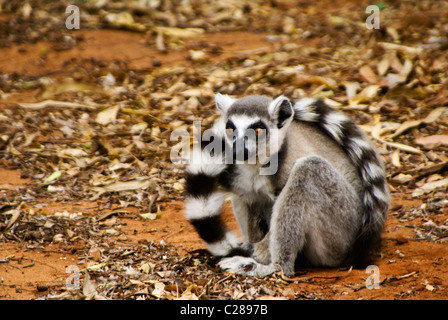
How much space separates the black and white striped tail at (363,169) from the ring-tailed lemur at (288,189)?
0.03ft

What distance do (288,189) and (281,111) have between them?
0.86 m

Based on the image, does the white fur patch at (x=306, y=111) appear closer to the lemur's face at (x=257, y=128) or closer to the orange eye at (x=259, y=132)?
the lemur's face at (x=257, y=128)

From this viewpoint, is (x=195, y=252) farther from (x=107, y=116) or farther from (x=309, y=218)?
(x=107, y=116)

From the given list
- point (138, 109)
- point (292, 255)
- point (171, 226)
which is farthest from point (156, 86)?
point (292, 255)

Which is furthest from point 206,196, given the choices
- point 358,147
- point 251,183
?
point 358,147

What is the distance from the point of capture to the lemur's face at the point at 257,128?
17.1ft

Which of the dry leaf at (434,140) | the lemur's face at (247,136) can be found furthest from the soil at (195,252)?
the lemur's face at (247,136)

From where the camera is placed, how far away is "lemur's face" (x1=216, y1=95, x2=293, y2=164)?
5.22 m

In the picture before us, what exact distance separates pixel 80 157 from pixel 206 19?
665 centimetres

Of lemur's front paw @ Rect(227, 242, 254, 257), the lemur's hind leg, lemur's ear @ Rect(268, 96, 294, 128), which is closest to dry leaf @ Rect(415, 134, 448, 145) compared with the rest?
the lemur's hind leg

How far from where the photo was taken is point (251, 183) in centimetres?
537

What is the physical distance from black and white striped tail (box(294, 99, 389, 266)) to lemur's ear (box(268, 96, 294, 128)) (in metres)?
0.34

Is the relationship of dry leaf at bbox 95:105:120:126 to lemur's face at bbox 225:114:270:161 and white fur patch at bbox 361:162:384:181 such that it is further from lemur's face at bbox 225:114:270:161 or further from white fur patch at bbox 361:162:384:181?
white fur patch at bbox 361:162:384:181

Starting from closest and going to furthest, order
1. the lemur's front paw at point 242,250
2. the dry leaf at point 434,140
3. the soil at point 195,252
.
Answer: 1. the soil at point 195,252
2. the lemur's front paw at point 242,250
3. the dry leaf at point 434,140
